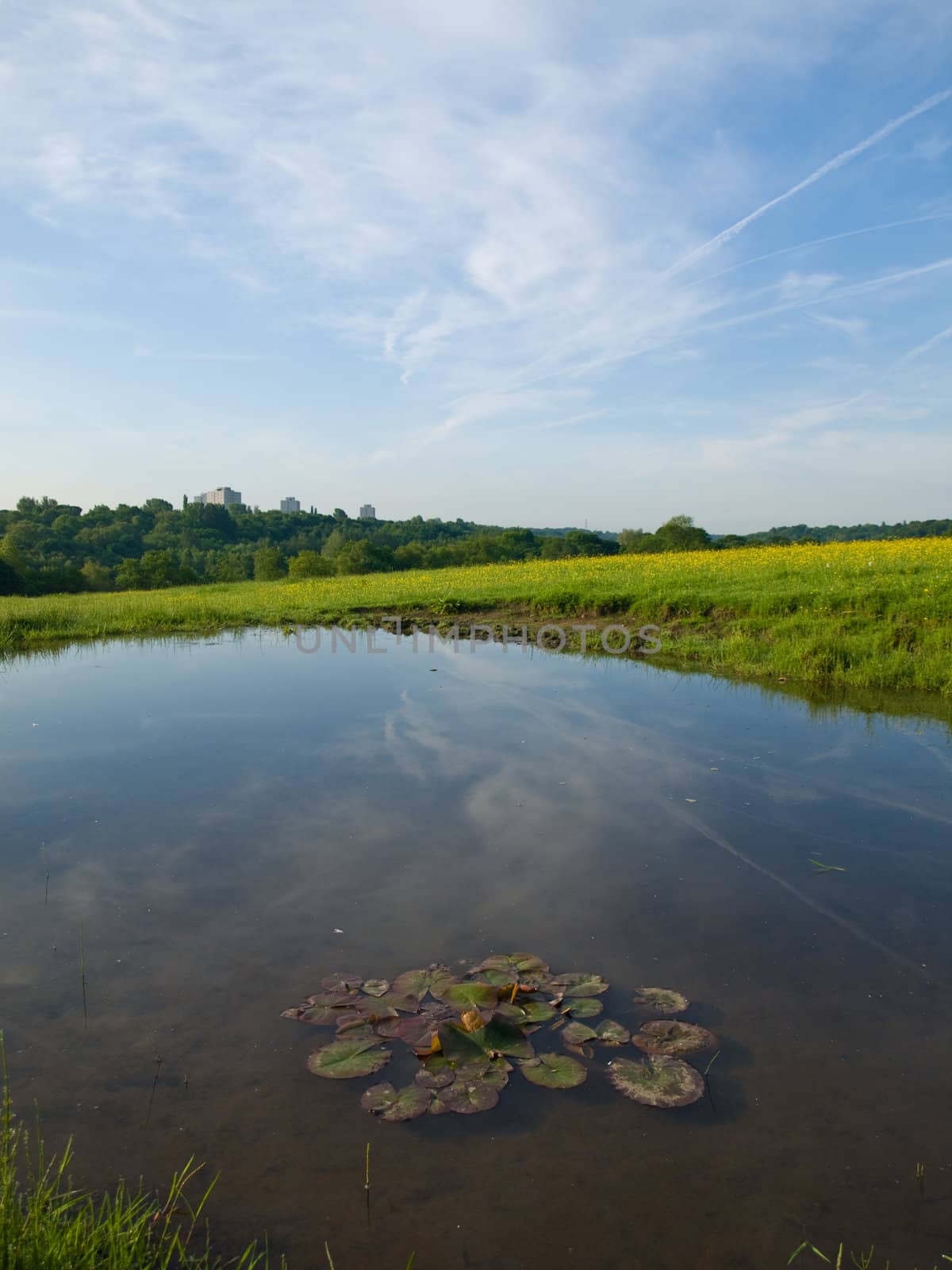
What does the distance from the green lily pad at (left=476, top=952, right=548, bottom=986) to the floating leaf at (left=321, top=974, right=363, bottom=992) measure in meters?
0.55

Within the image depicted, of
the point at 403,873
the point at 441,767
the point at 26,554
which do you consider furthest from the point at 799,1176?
the point at 26,554

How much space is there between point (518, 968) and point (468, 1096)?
86 centimetres

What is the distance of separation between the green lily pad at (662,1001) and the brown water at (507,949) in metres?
0.06

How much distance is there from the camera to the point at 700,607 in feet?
48.0

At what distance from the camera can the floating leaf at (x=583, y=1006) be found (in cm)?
358

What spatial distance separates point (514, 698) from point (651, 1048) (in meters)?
6.78

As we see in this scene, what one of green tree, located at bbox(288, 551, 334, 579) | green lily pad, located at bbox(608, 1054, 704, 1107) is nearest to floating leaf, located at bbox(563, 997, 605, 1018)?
green lily pad, located at bbox(608, 1054, 704, 1107)

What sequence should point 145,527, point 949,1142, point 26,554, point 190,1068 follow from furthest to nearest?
point 145,527 → point 26,554 → point 190,1068 → point 949,1142

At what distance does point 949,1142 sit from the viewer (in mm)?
2889

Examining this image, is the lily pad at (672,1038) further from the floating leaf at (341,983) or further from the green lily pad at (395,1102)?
the floating leaf at (341,983)

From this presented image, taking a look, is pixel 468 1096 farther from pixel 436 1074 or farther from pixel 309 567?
pixel 309 567

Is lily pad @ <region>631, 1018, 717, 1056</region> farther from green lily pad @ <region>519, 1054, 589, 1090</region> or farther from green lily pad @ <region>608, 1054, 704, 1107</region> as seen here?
green lily pad @ <region>519, 1054, 589, 1090</region>

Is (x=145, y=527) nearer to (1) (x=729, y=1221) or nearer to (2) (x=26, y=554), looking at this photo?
(2) (x=26, y=554)

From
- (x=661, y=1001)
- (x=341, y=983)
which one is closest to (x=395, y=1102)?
(x=341, y=983)
